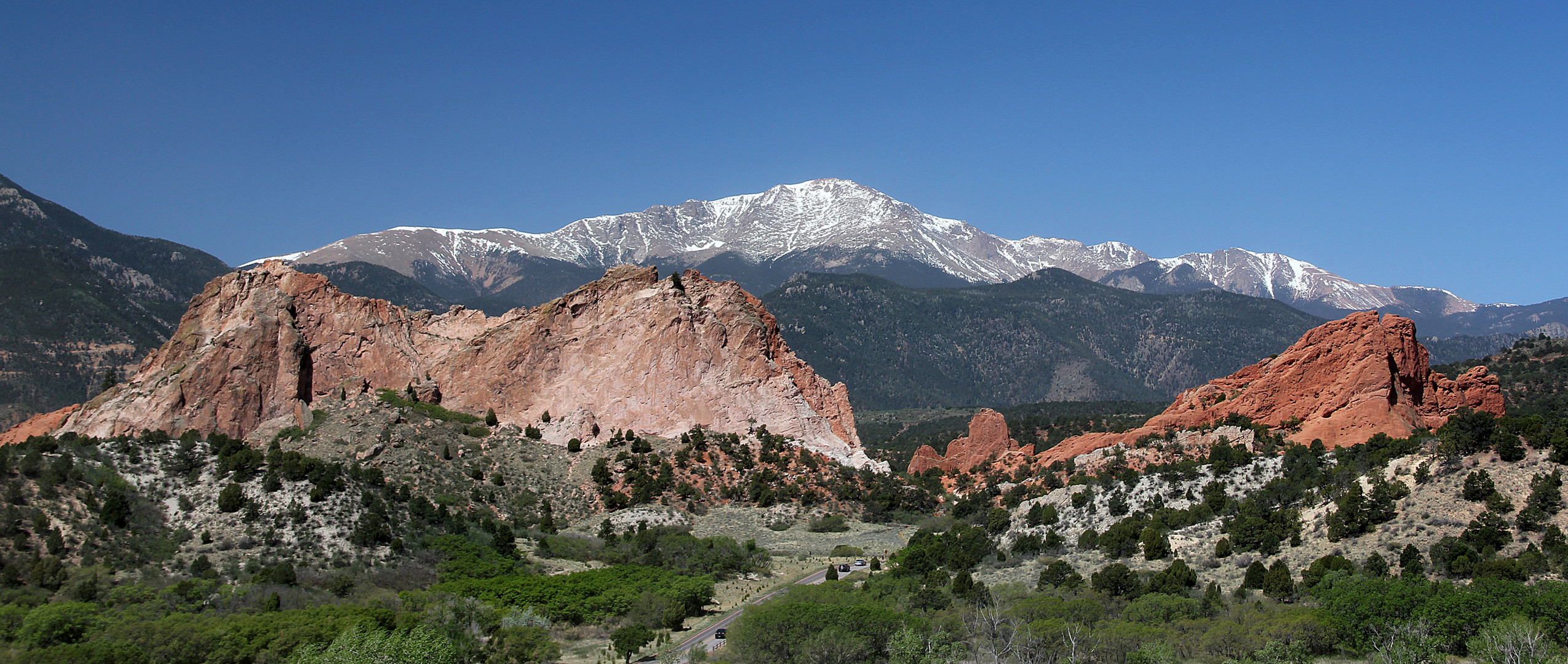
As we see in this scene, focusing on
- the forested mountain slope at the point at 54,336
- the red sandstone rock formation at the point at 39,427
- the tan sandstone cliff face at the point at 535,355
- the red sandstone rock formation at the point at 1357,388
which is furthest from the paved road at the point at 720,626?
the forested mountain slope at the point at 54,336

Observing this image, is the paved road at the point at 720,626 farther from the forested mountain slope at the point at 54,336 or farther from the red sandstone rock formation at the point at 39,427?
the forested mountain slope at the point at 54,336

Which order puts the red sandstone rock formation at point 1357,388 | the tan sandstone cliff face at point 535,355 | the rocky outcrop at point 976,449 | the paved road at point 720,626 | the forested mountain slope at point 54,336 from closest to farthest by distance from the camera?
the paved road at point 720,626 < the red sandstone rock formation at point 1357,388 < the tan sandstone cliff face at point 535,355 < the rocky outcrop at point 976,449 < the forested mountain slope at point 54,336

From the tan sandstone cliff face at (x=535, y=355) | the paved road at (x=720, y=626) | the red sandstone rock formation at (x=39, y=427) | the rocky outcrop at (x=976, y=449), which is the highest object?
the tan sandstone cliff face at (x=535, y=355)

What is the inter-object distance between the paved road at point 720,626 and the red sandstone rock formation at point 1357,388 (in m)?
29.6

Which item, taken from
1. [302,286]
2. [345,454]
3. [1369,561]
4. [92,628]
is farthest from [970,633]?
[302,286]

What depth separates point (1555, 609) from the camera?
115 feet

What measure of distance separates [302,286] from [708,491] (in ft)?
116

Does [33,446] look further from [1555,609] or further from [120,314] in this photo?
[120,314]

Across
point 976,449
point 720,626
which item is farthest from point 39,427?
point 976,449

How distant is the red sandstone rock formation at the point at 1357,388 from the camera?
6475 cm

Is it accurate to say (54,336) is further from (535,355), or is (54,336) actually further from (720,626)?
(720,626)

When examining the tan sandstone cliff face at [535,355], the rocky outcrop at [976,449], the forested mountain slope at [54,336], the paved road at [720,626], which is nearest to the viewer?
the paved road at [720,626]

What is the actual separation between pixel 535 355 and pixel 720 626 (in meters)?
42.5

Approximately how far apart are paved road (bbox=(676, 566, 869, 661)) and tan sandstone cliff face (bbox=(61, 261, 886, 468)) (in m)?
28.0
